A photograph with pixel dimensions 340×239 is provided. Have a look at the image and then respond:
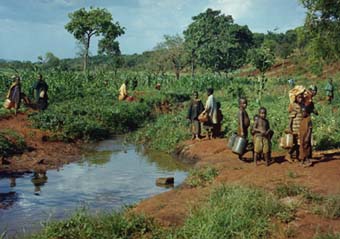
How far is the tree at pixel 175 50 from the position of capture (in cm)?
5353

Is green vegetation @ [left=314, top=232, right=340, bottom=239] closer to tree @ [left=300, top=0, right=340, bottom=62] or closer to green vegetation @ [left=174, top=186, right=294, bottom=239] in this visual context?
green vegetation @ [left=174, top=186, right=294, bottom=239]

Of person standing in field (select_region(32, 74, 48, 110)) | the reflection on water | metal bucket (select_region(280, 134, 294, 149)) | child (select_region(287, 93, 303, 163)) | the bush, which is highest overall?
person standing in field (select_region(32, 74, 48, 110))

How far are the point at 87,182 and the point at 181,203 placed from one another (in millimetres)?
3872

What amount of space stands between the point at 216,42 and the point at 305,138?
43328 millimetres

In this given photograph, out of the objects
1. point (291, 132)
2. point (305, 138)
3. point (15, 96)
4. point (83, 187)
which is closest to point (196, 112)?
point (291, 132)

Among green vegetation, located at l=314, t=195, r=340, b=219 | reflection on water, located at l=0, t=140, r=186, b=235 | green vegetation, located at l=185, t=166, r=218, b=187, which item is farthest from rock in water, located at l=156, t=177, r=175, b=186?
green vegetation, located at l=314, t=195, r=340, b=219

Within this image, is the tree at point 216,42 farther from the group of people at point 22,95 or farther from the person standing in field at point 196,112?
the person standing in field at point 196,112

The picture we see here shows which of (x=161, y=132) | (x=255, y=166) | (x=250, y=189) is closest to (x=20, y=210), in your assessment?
(x=250, y=189)

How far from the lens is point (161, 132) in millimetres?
18484

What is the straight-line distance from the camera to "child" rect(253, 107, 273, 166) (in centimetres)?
1109

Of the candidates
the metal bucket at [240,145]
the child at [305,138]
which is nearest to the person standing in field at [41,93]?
the metal bucket at [240,145]

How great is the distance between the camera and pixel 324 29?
1107 cm

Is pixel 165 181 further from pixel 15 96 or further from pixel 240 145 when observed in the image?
pixel 15 96

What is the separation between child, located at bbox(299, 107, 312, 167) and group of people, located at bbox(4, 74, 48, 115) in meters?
11.4
